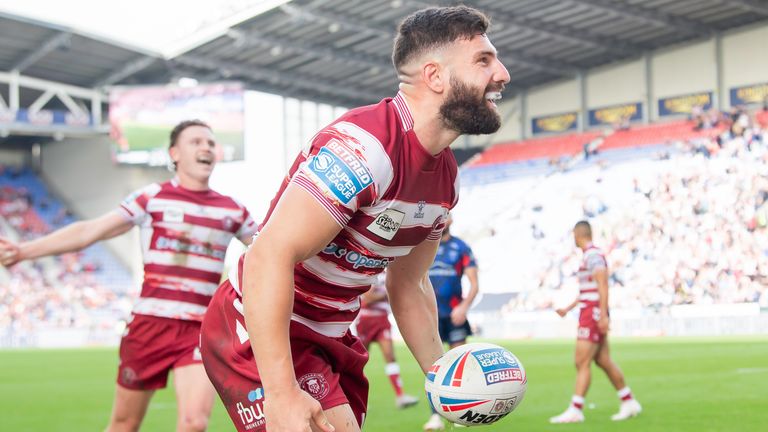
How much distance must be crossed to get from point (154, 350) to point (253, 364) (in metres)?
3.33

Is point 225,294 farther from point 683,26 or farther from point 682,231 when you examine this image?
point 683,26

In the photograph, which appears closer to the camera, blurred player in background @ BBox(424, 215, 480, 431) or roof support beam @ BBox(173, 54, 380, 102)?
blurred player in background @ BBox(424, 215, 480, 431)

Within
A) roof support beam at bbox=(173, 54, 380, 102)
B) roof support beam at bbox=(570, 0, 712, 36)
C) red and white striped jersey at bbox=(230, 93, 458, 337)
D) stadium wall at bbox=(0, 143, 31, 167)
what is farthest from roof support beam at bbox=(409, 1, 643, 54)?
red and white striped jersey at bbox=(230, 93, 458, 337)

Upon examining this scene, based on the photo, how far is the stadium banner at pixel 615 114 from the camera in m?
42.9

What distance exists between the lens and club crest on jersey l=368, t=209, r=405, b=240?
3619 millimetres

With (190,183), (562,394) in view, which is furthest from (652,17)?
(190,183)

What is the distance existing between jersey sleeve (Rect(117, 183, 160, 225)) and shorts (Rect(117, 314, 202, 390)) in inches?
28.3

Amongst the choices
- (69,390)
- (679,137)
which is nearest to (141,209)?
(69,390)

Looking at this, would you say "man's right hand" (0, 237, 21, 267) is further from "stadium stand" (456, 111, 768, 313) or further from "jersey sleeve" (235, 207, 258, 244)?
"stadium stand" (456, 111, 768, 313)

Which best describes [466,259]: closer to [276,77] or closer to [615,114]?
[276,77]

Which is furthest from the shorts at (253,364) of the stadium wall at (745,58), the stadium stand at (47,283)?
the stadium wall at (745,58)

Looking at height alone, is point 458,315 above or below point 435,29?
below

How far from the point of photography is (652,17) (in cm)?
3688

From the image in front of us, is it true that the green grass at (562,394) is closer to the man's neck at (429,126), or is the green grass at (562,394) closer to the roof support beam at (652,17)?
the man's neck at (429,126)
